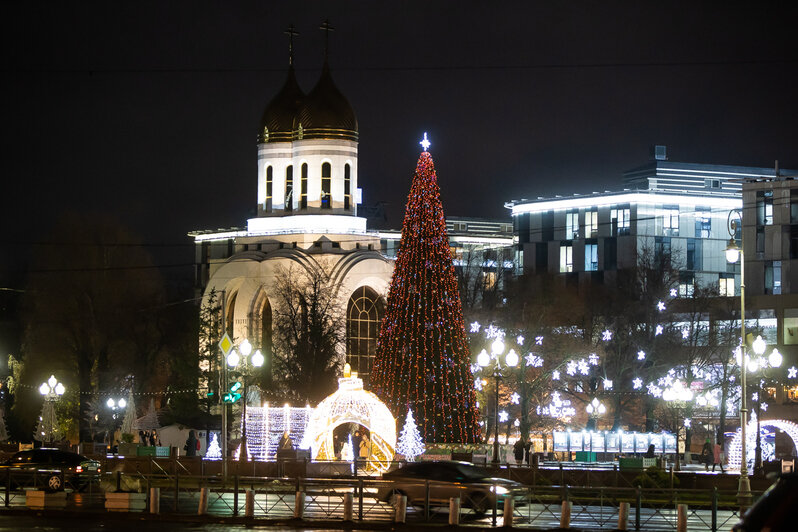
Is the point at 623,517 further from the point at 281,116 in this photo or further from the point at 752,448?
the point at 281,116

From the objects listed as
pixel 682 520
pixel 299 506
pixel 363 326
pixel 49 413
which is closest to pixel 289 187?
pixel 363 326

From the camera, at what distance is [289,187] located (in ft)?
256

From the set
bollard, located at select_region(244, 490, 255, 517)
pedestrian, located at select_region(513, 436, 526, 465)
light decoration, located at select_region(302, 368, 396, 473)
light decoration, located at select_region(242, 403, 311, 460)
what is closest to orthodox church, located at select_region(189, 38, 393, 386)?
light decoration, located at select_region(242, 403, 311, 460)

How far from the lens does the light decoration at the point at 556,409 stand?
7200 cm

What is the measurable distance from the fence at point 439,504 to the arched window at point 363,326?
36664 mm

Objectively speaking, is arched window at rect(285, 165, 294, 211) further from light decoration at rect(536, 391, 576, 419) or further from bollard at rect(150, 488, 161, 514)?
bollard at rect(150, 488, 161, 514)

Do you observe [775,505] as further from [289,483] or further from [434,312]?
[434,312]

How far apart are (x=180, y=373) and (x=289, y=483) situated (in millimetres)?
32886

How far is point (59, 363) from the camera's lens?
74.9 m

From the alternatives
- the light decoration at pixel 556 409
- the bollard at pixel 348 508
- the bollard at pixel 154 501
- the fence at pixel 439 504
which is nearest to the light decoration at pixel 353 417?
the fence at pixel 439 504

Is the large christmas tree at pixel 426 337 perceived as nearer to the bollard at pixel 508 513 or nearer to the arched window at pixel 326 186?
the bollard at pixel 508 513

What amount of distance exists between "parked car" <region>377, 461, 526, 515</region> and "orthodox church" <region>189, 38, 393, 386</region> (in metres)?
40.1

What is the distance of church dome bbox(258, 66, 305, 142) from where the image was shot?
3083 inches

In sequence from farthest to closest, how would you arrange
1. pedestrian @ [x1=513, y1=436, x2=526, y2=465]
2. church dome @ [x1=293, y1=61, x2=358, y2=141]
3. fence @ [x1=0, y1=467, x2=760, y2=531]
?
church dome @ [x1=293, y1=61, x2=358, y2=141] → pedestrian @ [x1=513, y1=436, x2=526, y2=465] → fence @ [x1=0, y1=467, x2=760, y2=531]
